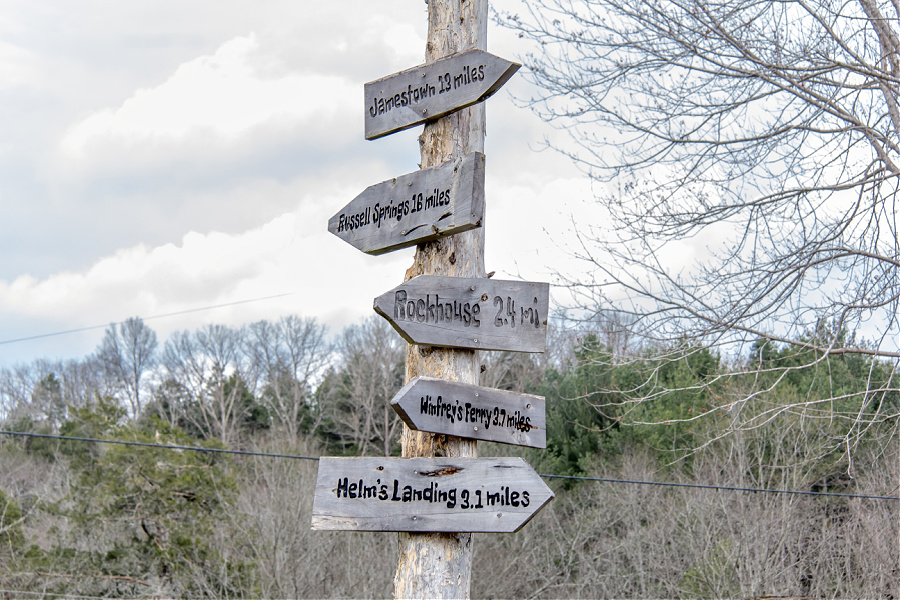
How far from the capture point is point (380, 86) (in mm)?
3465

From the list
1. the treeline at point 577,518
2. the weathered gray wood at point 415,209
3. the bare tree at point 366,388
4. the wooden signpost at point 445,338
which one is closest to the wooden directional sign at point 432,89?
the wooden signpost at point 445,338

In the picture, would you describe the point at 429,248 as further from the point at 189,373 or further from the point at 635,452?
the point at 189,373

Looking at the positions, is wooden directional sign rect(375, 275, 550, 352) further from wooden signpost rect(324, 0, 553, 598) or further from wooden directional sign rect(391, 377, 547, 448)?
wooden directional sign rect(391, 377, 547, 448)

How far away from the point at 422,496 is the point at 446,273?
34.0 inches

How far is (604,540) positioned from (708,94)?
38.6ft

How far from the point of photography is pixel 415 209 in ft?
10.3

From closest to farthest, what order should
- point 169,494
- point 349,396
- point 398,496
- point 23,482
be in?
point 398,496 → point 169,494 → point 23,482 → point 349,396

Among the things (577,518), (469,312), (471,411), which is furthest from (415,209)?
(577,518)

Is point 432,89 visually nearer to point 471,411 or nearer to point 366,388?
point 471,411

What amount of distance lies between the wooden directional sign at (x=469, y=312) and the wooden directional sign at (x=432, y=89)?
0.74m

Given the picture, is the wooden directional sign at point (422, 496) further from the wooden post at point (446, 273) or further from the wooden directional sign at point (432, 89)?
the wooden directional sign at point (432, 89)

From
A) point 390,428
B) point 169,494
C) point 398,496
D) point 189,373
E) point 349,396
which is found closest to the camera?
point 398,496

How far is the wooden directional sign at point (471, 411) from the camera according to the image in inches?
112

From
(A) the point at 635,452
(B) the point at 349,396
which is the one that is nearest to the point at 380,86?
(A) the point at 635,452
